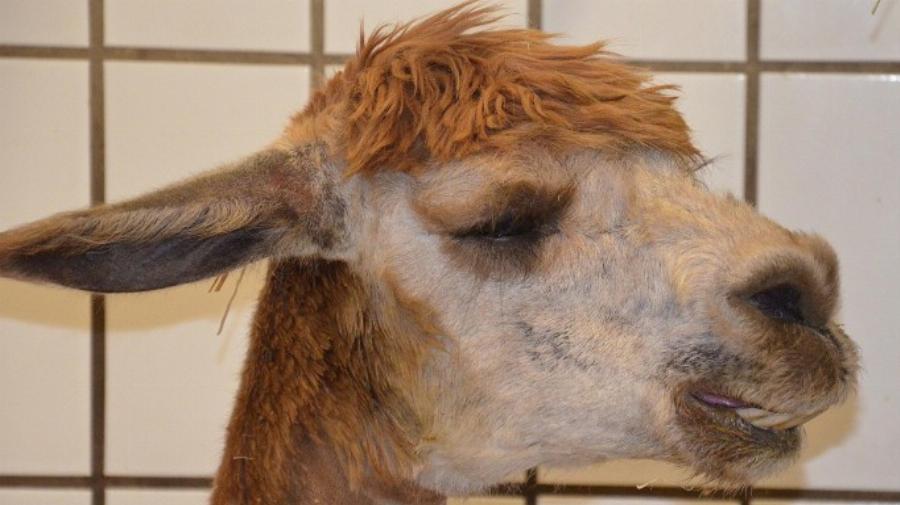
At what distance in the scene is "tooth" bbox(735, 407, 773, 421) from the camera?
3.95 ft

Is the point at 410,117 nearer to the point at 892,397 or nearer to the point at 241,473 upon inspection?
the point at 241,473

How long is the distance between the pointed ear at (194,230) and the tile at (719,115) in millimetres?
1156

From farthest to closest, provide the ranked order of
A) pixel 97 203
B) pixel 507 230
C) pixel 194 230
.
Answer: pixel 97 203 < pixel 507 230 < pixel 194 230

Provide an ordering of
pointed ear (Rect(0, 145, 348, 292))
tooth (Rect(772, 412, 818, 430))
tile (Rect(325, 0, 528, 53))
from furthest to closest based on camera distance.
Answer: tile (Rect(325, 0, 528, 53))
tooth (Rect(772, 412, 818, 430))
pointed ear (Rect(0, 145, 348, 292))

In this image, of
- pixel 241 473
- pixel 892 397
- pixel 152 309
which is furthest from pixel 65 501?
pixel 892 397

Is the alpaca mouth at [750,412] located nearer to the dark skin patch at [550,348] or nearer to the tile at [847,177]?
the dark skin patch at [550,348]

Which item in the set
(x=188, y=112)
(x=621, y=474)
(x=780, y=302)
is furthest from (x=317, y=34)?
(x=780, y=302)

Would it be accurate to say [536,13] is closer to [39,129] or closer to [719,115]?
[719,115]

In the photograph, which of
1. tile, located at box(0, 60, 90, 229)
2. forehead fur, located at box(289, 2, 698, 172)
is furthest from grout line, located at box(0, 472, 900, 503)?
forehead fur, located at box(289, 2, 698, 172)

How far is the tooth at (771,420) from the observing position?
119 cm

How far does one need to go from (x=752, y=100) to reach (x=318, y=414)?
4.54 ft

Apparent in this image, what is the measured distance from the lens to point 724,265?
3.78ft

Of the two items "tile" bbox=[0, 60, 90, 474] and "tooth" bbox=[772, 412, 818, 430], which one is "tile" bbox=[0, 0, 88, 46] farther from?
"tooth" bbox=[772, 412, 818, 430]

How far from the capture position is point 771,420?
1207 millimetres
